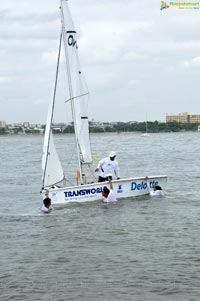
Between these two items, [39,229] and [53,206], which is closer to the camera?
[39,229]

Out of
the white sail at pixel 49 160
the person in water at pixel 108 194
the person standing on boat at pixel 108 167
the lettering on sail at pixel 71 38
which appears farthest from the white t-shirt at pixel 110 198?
the lettering on sail at pixel 71 38

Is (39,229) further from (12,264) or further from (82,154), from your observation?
(82,154)

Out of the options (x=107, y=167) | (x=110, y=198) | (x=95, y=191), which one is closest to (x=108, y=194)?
(x=110, y=198)

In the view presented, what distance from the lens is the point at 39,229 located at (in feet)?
57.6

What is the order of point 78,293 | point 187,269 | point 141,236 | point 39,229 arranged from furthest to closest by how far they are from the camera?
point 39,229, point 141,236, point 187,269, point 78,293

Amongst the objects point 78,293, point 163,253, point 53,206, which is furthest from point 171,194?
point 78,293

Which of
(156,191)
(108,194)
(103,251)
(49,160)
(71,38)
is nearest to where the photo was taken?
(103,251)

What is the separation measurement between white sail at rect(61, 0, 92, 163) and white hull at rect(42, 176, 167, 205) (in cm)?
207

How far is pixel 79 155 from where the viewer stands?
75.2ft

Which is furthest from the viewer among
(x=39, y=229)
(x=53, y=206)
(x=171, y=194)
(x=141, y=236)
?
(x=171, y=194)

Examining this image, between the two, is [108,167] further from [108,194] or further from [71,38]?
[71,38]

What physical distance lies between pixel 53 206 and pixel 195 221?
574cm

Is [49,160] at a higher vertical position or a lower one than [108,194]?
higher

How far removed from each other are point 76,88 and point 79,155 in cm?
275
